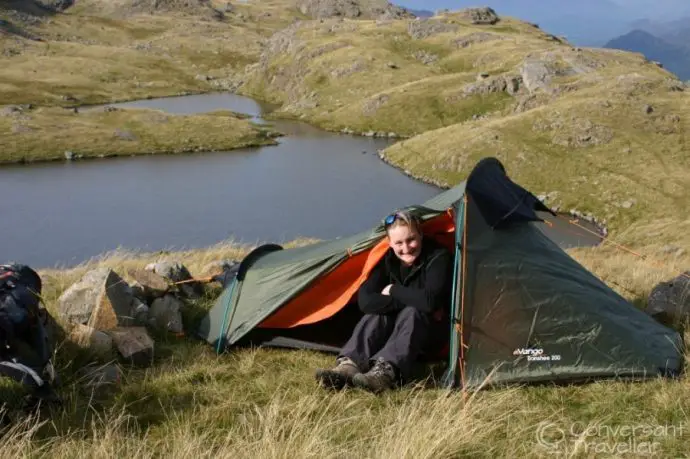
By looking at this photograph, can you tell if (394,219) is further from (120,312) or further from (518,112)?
(518,112)

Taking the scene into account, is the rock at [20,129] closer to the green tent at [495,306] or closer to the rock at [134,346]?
the green tent at [495,306]

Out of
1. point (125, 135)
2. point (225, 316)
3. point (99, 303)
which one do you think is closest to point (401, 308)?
point (225, 316)

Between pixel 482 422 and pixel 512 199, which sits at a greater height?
pixel 512 199

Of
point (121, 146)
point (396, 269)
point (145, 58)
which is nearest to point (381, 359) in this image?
point (396, 269)

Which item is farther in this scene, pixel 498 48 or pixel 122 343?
pixel 498 48

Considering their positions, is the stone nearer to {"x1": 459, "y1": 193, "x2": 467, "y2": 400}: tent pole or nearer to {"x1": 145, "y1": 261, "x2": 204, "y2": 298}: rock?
{"x1": 145, "y1": 261, "x2": 204, "y2": 298}: rock

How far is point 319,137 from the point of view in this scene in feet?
256

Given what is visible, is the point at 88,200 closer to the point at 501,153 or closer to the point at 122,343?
the point at 501,153

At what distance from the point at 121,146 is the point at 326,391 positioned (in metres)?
63.1

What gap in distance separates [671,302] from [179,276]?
8.65m

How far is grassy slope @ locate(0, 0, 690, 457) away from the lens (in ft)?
17.5

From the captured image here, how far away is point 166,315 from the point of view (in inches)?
367

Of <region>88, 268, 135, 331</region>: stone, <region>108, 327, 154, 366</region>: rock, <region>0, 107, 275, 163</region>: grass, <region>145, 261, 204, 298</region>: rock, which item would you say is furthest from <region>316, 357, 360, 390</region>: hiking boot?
<region>0, 107, 275, 163</region>: grass

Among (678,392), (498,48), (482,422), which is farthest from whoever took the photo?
(498,48)
